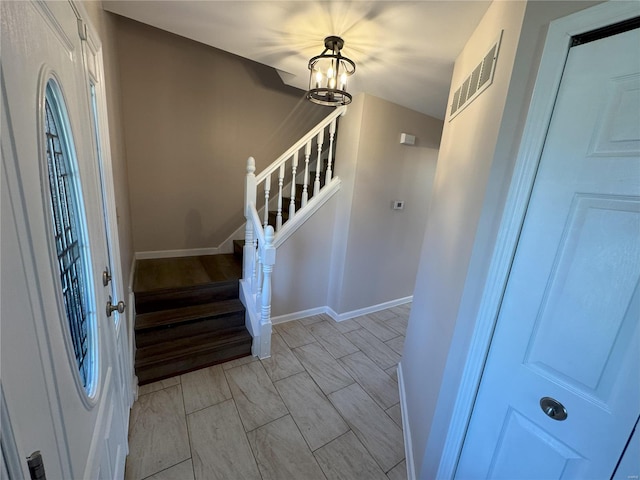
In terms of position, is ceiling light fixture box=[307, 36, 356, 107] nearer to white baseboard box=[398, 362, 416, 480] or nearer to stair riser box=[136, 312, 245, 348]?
stair riser box=[136, 312, 245, 348]

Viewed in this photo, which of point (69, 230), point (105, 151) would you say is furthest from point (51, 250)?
point (105, 151)

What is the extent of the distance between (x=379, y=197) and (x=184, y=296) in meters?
2.17

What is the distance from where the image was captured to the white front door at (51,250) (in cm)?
43

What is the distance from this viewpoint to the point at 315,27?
1.59 metres

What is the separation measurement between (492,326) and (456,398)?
1.22ft

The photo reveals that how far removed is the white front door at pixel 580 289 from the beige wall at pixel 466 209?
0.12m

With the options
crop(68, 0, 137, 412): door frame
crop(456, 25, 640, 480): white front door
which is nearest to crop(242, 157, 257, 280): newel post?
crop(68, 0, 137, 412): door frame

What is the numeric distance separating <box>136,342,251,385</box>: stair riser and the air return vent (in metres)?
2.37

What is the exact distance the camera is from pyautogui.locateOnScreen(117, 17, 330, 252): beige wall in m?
2.61

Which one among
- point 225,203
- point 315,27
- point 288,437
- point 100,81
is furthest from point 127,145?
point 288,437

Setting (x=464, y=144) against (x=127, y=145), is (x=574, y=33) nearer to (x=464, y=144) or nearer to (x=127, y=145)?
(x=464, y=144)

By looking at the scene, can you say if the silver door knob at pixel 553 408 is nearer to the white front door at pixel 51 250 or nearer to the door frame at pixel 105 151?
the white front door at pixel 51 250

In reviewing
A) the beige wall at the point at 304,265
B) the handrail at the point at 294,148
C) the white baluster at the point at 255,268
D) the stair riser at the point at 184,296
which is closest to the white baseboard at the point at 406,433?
the beige wall at the point at 304,265

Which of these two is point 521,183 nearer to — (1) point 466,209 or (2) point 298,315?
(1) point 466,209
